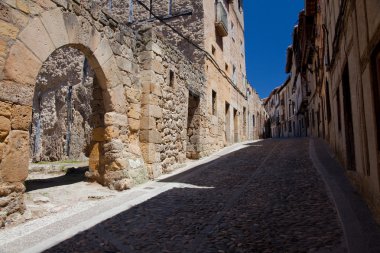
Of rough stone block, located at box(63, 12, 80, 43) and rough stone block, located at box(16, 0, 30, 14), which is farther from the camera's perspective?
rough stone block, located at box(63, 12, 80, 43)

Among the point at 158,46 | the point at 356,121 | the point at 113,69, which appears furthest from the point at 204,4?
the point at 356,121

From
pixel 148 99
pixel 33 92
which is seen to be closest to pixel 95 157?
pixel 148 99

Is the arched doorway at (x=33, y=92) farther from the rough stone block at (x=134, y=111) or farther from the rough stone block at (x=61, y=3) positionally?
the rough stone block at (x=134, y=111)

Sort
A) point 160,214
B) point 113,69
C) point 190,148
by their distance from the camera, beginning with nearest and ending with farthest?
point 160,214, point 113,69, point 190,148

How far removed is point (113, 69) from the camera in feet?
18.0

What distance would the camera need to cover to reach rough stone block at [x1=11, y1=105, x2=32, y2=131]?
3529mm

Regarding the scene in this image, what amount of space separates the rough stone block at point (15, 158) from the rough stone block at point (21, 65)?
2.15 ft

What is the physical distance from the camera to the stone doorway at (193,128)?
31.8ft

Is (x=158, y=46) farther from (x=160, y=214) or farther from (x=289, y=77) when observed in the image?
(x=289, y=77)

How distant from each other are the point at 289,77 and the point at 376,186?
27730mm

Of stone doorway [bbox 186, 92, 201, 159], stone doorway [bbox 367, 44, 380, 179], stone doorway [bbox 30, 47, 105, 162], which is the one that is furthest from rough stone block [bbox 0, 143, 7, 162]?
stone doorway [bbox 186, 92, 201, 159]

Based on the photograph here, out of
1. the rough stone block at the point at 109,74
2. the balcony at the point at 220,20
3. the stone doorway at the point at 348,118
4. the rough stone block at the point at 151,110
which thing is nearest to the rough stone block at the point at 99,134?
the rough stone block at the point at 109,74

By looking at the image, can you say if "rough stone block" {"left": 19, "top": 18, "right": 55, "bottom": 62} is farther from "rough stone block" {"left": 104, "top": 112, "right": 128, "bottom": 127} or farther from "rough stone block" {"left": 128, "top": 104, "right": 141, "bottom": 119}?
"rough stone block" {"left": 128, "top": 104, "right": 141, "bottom": 119}

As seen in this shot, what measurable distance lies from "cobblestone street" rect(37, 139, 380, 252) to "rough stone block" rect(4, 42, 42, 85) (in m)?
2.00
